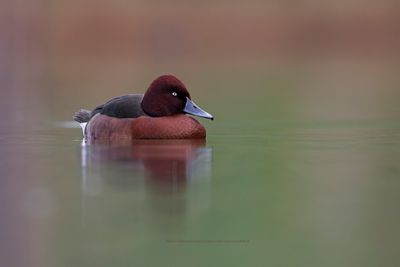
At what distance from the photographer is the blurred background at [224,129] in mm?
5957

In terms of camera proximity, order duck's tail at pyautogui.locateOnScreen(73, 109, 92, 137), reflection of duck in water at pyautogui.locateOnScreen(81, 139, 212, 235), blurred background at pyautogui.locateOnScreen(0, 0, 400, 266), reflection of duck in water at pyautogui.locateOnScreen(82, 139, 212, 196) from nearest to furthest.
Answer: blurred background at pyautogui.locateOnScreen(0, 0, 400, 266)
reflection of duck in water at pyautogui.locateOnScreen(81, 139, 212, 235)
reflection of duck in water at pyautogui.locateOnScreen(82, 139, 212, 196)
duck's tail at pyautogui.locateOnScreen(73, 109, 92, 137)

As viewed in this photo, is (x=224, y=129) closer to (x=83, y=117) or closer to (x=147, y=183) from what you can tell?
(x=83, y=117)

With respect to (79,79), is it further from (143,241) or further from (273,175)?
(143,241)

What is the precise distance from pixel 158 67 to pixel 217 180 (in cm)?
1306

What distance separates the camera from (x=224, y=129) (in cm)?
1123

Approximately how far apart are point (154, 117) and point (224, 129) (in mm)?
1161

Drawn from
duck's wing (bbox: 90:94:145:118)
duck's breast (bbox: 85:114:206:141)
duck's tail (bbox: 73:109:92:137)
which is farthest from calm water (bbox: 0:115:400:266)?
duck's tail (bbox: 73:109:92:137)

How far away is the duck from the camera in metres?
10.0

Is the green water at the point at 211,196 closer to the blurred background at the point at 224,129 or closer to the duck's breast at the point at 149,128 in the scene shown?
the blurred background at the point at 224,129

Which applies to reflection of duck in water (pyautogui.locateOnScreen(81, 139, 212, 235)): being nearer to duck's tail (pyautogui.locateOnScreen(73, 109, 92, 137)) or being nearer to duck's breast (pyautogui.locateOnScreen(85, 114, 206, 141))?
duck's breast (pyautogui.locateOnScreen(85, 114, 206, 141))

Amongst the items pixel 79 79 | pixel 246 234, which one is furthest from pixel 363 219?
pixel 79 79

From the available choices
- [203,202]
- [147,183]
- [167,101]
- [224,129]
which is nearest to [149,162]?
[147,183]

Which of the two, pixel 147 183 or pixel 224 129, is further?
pixel 224 129

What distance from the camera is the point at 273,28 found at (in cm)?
2380
